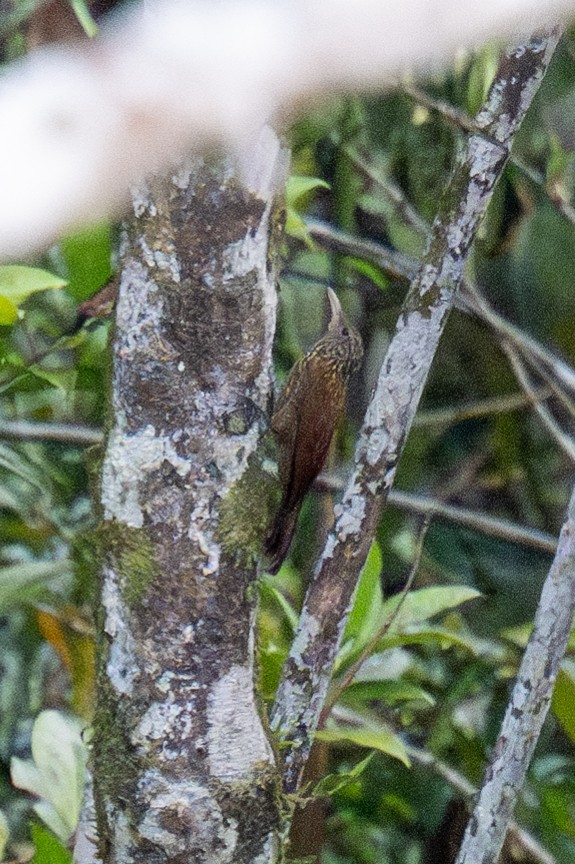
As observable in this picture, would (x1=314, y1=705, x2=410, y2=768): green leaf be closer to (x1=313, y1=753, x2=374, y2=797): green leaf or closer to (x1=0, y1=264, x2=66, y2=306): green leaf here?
(x1=313, y1=753, x2=374, y2=797): green leaf

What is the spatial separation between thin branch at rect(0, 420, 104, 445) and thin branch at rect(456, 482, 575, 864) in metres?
0.97

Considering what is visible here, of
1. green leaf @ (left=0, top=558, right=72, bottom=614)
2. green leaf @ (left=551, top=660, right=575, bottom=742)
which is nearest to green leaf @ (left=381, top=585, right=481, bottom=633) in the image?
green leaf @ (left=551, top=660, right=575, bottom=742)

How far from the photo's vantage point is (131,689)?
988 millimetres

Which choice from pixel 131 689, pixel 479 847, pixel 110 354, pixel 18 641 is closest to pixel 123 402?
pixel 110 354

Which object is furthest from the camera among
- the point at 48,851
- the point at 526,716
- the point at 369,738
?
the point at 369,738

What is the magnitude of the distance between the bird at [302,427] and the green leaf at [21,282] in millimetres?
358

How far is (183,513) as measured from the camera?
97 centimetres

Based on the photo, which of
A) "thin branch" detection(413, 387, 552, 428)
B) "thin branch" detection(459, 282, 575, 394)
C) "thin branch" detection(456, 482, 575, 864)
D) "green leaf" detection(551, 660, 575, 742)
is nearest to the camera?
"thin branch" detection(456, 482, 575, 864)

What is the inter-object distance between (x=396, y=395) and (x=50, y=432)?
3.27 feet

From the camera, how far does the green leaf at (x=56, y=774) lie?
143cm

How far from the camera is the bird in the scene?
47.9 inches

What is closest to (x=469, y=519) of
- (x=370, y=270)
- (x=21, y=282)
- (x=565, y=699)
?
(x=565, y=699)

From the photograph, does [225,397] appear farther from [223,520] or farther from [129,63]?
[129,63]

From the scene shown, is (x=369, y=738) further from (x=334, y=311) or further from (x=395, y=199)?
(x=395, y=199)
